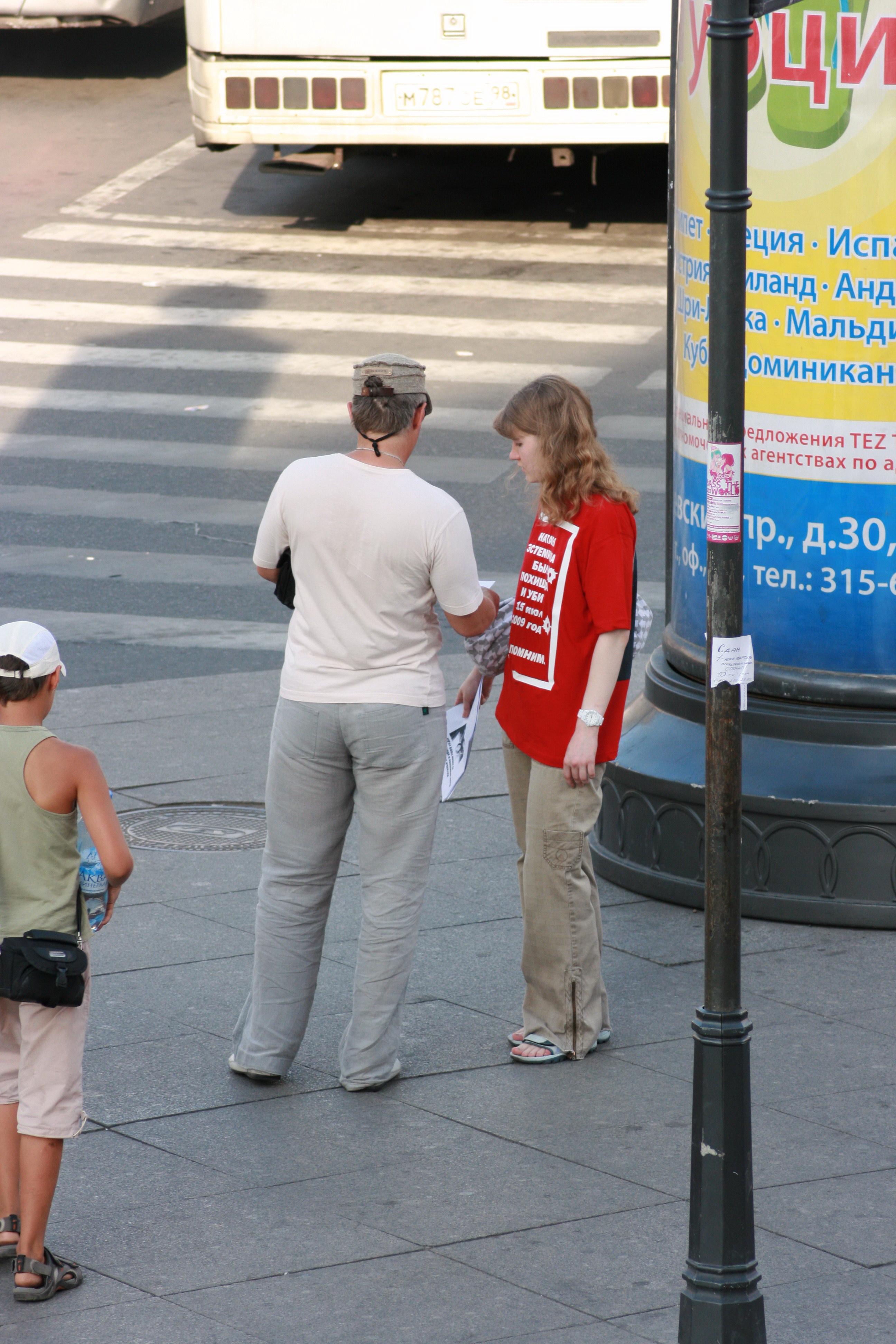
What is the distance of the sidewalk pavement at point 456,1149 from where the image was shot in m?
3.95

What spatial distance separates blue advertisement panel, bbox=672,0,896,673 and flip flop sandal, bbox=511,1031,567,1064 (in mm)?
1663

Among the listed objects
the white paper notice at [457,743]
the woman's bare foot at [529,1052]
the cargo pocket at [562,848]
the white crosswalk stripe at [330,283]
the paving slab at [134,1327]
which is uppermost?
the white paper notice at [457,743]

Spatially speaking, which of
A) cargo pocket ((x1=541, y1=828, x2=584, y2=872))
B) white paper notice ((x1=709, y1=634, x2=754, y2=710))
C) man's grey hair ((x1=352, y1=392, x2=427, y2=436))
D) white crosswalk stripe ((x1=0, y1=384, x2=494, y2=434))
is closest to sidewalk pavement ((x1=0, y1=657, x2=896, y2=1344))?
cargo pocket ((x1=541, y1=828, x2=584, y2=872))

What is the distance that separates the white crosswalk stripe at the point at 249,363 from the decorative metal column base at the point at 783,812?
7496 mm

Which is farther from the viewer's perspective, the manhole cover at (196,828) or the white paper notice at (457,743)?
the manhole cover at (196,828)

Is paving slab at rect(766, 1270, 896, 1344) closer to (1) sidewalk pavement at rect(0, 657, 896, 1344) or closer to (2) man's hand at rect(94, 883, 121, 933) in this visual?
(1) sidewalk pavement at rect(0, 657, 896, 1344)

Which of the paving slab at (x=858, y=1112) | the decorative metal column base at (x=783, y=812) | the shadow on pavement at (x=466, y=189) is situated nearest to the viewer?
the paving slab at (x=858, y=1112)

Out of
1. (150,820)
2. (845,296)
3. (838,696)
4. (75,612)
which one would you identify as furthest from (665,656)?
(75,612)

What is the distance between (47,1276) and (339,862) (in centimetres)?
141

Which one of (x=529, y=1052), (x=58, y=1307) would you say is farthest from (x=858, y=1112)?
(x=58, y=1307)

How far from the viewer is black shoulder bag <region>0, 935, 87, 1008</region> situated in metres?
3.97

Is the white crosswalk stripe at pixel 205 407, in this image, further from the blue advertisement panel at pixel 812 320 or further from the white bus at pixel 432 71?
the blue advertisement panel at pixel 812 320

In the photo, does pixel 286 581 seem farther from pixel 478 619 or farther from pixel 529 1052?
pixel 529 1052

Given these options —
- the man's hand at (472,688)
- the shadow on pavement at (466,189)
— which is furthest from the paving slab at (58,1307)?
the shadow on pavement at (466,189)
